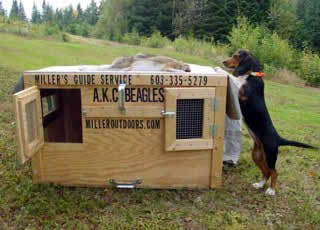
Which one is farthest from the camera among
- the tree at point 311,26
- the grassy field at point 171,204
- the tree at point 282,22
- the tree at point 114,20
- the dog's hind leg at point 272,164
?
the tree at point 114,20

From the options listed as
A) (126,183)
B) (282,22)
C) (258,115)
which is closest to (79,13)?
(282,22)

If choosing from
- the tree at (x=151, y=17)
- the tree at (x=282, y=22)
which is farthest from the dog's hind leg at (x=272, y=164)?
the tree at (x=151, y=17)

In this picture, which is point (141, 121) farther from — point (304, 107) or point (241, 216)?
point (304, 107)

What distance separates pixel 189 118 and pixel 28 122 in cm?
134

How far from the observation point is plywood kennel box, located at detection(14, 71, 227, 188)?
270cm

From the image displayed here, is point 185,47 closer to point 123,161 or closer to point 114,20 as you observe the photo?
point 123,161

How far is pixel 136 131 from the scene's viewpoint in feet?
9.23

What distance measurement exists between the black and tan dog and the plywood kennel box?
232 mm

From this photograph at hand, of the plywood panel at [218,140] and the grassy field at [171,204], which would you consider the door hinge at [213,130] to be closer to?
the plywood panel at [218,140]

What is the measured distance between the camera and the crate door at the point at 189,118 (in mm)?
2697

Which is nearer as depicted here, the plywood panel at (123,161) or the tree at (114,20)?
the plywood panel at (123,161)

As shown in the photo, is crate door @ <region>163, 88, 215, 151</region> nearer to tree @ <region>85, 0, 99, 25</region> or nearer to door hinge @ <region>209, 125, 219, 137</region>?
door hinge @ <region>209, 125, 219, 137</region>

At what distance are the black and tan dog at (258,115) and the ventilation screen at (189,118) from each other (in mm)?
408

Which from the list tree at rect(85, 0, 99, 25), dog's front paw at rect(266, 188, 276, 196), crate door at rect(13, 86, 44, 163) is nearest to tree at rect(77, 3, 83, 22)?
tree at rect(85, 0, 99, 25)
